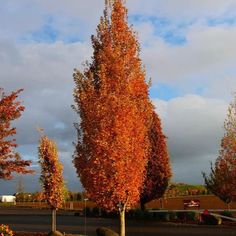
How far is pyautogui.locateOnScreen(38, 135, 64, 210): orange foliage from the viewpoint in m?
24.8

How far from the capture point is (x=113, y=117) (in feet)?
59.2

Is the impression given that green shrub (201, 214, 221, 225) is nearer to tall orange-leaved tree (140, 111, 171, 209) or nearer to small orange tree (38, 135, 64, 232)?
tall orange-leaved tree (140, 111, 171, 209)

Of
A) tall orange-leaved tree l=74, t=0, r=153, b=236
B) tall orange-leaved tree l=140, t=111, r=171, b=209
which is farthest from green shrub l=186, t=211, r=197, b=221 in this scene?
tall orange-leaved tree l=74, t=0, r=153, b=236

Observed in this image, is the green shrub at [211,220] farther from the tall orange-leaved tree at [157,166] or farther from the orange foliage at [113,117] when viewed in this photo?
the orange foliage at [113,117]

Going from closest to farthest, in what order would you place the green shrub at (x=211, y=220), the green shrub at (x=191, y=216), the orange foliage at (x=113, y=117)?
the orange foliage at (x=113, y=117), the green shrub at (x=211, y=220), the green shrub at (x=191, y=216)

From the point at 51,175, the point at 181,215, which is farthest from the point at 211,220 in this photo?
the point at 51,175

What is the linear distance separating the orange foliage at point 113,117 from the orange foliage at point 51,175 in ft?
17.6

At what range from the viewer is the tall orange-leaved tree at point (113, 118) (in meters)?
18.0

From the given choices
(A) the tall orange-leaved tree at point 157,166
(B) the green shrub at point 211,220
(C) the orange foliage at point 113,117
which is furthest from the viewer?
(A) the tall orange-leaved tree at point 157,166

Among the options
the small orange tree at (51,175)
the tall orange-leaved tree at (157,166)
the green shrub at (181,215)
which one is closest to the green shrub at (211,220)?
the green shrub at (181,215)

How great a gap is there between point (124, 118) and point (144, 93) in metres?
1.82

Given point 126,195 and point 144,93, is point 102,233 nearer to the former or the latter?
point 126,195

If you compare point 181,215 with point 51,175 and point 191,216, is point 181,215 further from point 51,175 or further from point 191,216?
point 51,175

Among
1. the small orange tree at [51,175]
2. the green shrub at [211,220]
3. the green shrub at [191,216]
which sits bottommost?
the green shrub at [211,220]
